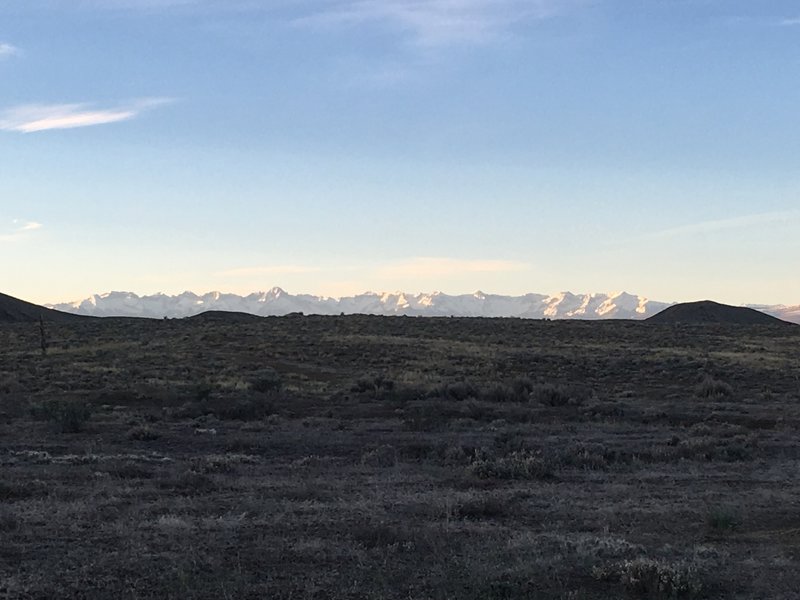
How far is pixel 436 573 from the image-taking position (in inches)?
293

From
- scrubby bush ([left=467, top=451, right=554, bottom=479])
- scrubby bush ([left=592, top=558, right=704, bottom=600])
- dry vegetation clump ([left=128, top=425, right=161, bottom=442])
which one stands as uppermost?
scrubby bush ([left=592, top=558, right=704, bottom=600])

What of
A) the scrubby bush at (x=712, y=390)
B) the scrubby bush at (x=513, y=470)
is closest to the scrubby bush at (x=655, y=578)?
the scrubby bush at (x=513, y=470)

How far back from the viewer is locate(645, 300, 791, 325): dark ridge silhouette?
94.2m

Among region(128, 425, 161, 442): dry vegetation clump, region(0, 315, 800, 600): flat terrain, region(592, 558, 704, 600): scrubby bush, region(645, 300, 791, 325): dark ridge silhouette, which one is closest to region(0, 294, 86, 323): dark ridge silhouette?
region(0, 315, 800, 600): flat terrain

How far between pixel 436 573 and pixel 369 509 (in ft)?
10.0

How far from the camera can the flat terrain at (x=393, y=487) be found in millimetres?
7332

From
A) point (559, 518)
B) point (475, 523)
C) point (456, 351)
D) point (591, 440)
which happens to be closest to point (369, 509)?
point (475, 523)

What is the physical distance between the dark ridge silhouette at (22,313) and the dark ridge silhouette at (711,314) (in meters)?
69.5

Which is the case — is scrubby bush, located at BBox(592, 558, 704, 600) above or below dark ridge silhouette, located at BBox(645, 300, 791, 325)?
below

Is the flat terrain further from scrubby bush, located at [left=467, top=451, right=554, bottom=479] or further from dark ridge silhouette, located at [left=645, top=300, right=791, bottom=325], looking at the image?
dark ridge silhouette, located at [left=645, top=300, right=791, bottom=325]

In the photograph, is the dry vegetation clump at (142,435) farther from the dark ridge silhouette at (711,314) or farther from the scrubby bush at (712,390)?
the dark ridge silhouette at (711,314)

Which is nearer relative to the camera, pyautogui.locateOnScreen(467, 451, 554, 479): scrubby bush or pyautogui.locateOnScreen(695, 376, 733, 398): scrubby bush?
pyautogui.locateOnScreen(467, 451, 554, 479): scrubby bush

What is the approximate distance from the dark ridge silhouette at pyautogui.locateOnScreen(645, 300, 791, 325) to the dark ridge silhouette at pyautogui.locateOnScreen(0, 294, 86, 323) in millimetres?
69531

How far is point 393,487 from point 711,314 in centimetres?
9232
